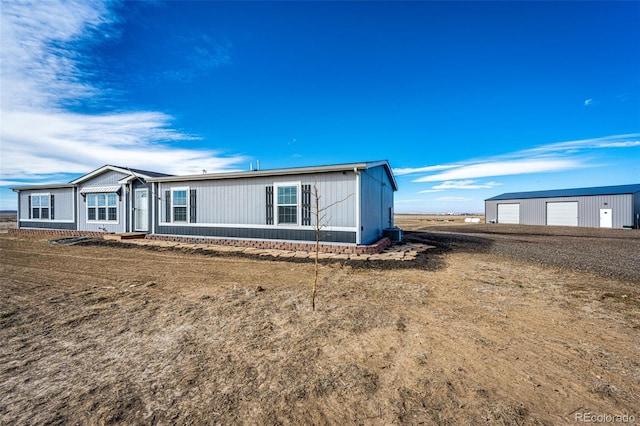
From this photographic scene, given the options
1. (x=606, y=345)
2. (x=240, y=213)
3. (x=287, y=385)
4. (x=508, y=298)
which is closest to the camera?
(x=287, y=385)

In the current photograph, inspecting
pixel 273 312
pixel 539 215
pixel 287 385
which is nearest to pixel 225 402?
pixel 287 385

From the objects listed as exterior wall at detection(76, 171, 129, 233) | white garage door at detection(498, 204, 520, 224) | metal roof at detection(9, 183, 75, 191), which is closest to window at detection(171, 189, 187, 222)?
exterior wall at detection(76, 171, 129, 233)

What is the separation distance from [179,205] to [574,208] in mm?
33041

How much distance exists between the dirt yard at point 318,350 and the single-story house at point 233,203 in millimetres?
4089

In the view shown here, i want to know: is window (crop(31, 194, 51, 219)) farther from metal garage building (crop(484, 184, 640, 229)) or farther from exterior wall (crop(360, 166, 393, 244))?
metal garage building (crop(484, 184, 640, 229))

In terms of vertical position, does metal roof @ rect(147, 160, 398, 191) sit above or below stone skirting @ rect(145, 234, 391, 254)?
above

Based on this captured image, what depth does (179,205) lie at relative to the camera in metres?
13.9

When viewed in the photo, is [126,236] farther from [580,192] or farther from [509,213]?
[580,192]

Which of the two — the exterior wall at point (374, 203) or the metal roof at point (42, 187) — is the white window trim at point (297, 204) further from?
the metal roof at point (42, 187)

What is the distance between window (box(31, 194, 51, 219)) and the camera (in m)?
18.5

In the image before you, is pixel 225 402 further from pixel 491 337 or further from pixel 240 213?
pixel 240 213

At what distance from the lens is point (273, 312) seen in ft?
16.1

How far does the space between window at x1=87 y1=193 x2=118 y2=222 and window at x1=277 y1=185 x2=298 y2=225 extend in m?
10.8

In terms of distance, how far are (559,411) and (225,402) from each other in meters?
3.07
